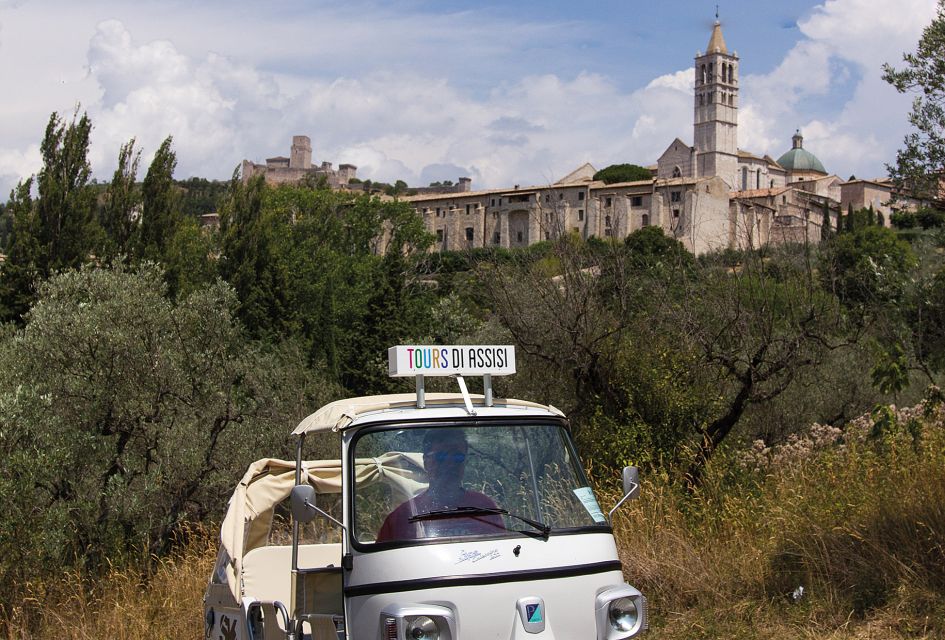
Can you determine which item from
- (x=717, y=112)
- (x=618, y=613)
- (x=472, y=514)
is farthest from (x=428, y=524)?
(x=717, y=112)

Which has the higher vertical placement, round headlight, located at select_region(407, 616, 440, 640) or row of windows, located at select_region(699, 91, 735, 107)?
row of windows, located at select_region(699, 91, 735, 107)

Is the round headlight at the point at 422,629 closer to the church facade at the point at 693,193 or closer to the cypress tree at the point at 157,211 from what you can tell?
the cypress tree at the point at 157,211

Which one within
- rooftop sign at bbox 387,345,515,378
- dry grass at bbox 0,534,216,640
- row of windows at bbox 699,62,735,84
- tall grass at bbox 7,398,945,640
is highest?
row of windows at bbox 699,62,735,84

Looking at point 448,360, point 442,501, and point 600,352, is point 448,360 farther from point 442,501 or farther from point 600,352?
point 600,352

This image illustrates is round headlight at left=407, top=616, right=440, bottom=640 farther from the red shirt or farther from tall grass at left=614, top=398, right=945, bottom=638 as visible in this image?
tall grass at left=614, top=398, right=945, bottom=638

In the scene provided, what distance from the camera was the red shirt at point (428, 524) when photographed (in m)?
5.02

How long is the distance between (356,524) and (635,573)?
3.55 meters

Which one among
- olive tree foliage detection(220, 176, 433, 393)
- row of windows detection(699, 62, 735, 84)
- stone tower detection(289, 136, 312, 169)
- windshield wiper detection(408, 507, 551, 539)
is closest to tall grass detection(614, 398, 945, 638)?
windshield wiper detection(408, 507, 551, 539)

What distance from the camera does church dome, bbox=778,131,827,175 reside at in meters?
156

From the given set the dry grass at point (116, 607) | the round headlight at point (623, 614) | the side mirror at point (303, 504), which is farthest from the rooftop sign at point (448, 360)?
the dry grass at point (116, 607)

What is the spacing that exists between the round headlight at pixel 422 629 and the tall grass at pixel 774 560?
117 inches

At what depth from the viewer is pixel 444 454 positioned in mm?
5320

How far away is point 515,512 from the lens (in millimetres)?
5273

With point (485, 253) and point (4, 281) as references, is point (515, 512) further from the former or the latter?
point (4, 281)
